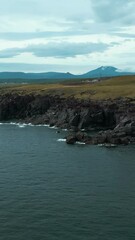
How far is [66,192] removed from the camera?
80438 millimetres

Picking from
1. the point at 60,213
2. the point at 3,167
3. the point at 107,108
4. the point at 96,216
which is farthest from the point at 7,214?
the point at 107,108

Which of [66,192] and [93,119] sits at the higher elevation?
[93,119]

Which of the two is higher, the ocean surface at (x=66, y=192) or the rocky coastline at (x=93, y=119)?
the rocky coastline at (x=93, y=119)

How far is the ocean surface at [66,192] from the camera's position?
63.0m

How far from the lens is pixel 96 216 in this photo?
2675 inches

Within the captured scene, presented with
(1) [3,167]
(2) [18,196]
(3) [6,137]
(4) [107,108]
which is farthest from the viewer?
(4) [107,108]

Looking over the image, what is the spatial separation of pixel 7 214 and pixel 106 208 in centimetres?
1611

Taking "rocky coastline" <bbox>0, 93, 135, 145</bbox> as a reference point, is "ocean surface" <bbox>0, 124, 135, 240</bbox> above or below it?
below

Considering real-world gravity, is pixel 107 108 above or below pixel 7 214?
above

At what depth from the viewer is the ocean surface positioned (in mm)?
62969

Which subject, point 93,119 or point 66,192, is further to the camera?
point 93,119

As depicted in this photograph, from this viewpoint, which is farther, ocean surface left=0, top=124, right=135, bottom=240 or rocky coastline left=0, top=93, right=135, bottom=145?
rocky coastline left=0, top=93, right=135, bottom=145

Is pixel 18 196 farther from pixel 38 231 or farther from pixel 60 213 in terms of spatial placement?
pixel 38 231

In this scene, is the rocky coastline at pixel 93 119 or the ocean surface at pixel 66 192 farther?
the rocky coastline at pixel 93 119
